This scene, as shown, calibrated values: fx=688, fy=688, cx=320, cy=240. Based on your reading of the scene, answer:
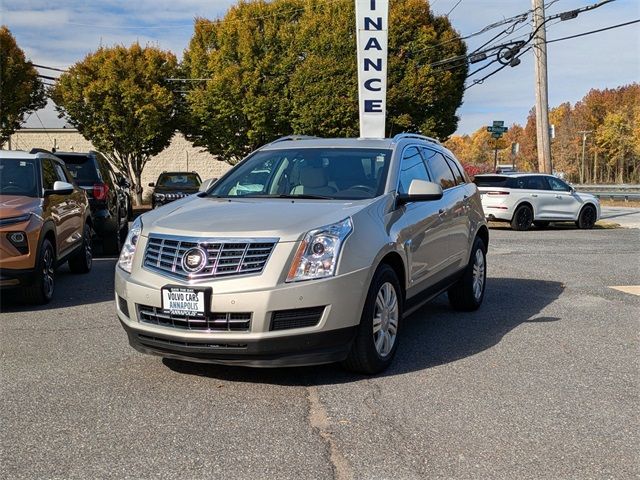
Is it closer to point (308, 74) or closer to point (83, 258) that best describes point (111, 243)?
point (83, 258)

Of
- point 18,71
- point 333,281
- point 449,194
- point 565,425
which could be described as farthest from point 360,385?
point 18,71

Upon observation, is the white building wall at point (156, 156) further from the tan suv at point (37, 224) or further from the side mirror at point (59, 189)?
the side mirror at point (59, 189)

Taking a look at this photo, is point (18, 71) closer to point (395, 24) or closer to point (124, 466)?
point (395, 24)

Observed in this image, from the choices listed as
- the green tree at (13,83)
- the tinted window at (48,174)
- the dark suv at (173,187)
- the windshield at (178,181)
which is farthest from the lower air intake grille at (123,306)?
the green tree at (13,83)

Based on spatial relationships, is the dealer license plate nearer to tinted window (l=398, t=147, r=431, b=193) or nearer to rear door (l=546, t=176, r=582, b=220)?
tinted window (l=398, t=147, r=431, b=193)

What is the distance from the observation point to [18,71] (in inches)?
1187

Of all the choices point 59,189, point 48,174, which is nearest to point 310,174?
point 59,189

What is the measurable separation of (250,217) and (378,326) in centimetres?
119

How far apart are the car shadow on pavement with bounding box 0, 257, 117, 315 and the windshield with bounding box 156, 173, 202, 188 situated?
12471 millimetres

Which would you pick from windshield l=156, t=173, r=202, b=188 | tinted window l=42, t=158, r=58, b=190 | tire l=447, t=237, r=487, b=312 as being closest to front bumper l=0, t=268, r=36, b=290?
tinted window l=42, t=158, r=58, b=190

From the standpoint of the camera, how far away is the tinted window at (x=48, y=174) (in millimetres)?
8398

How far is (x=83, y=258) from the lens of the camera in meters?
9.88

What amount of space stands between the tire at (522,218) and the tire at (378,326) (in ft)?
46.0

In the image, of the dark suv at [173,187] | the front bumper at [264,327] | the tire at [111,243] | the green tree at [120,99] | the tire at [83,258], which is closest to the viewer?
the front bumper at [264,327]
